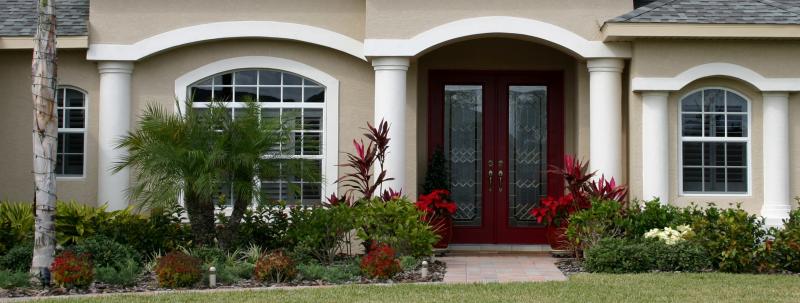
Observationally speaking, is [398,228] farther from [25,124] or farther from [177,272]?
[25,124]

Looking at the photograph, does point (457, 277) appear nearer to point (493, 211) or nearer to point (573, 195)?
point (573, 195)

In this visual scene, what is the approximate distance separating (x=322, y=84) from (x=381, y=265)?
391 centimetres

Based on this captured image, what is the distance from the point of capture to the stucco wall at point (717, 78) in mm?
13141

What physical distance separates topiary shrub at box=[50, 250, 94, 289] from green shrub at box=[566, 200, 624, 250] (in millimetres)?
5835

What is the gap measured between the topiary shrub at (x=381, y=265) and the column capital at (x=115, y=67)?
16.5 feet

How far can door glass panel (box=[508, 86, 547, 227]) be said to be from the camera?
14.8 m

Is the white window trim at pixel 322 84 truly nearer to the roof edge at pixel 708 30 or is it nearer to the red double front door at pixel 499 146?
the red double front door at pixel 499 146

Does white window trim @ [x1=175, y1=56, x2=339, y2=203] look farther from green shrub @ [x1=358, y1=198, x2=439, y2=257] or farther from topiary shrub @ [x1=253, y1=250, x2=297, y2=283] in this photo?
topiary shrub @ [x1=253, y1=250, x2=297, y2=283]

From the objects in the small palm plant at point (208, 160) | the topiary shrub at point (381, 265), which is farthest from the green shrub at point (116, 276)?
the topiary shrub at point (381, 265)

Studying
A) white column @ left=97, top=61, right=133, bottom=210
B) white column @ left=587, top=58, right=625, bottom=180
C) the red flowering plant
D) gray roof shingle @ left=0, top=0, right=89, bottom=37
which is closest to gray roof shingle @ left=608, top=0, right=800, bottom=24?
white column @ left=587, top=58, right=625, bottom=180

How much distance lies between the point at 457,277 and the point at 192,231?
342 centimetres

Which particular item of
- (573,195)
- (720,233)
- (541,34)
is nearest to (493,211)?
(573,195)

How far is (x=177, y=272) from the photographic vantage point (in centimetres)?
1034

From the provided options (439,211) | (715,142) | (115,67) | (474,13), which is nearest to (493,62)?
(474,13)
